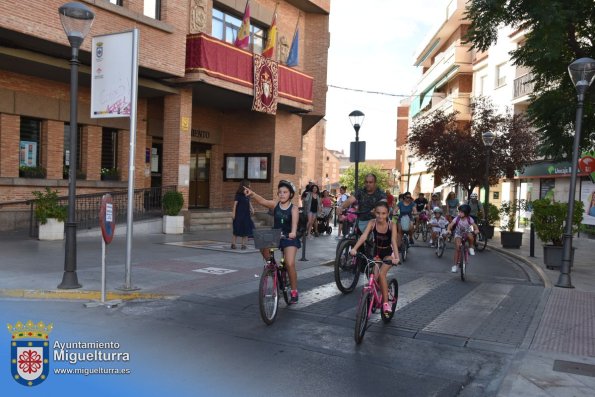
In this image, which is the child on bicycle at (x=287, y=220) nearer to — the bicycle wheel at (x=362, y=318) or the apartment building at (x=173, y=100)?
the bicycle wheel at (x=362, y=318)

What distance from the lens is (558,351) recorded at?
5.96 meters

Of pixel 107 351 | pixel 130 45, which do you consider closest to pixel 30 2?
pixel 130 45

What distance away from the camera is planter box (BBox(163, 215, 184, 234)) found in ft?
57.1

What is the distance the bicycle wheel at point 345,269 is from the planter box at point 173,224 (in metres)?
9.47

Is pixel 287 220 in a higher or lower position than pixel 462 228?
higher

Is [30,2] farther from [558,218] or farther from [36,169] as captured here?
[558,218]

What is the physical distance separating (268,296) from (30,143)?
12.9 meters

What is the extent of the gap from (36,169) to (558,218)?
1446 centimetres

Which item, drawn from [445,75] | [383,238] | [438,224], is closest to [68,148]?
[438,224]

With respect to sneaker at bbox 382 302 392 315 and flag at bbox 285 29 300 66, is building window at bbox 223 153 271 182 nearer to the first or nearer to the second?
flag at bbox 285 29 300 66

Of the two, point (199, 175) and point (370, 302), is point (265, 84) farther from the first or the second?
point (370, 302)

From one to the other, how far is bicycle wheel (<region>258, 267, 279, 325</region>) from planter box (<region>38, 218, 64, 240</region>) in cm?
908

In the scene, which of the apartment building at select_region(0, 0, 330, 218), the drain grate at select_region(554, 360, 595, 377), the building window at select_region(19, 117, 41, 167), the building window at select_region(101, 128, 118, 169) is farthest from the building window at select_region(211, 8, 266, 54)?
the drain grate at select_region(554, 360, 595, 377)

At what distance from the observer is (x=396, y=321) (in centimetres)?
711
